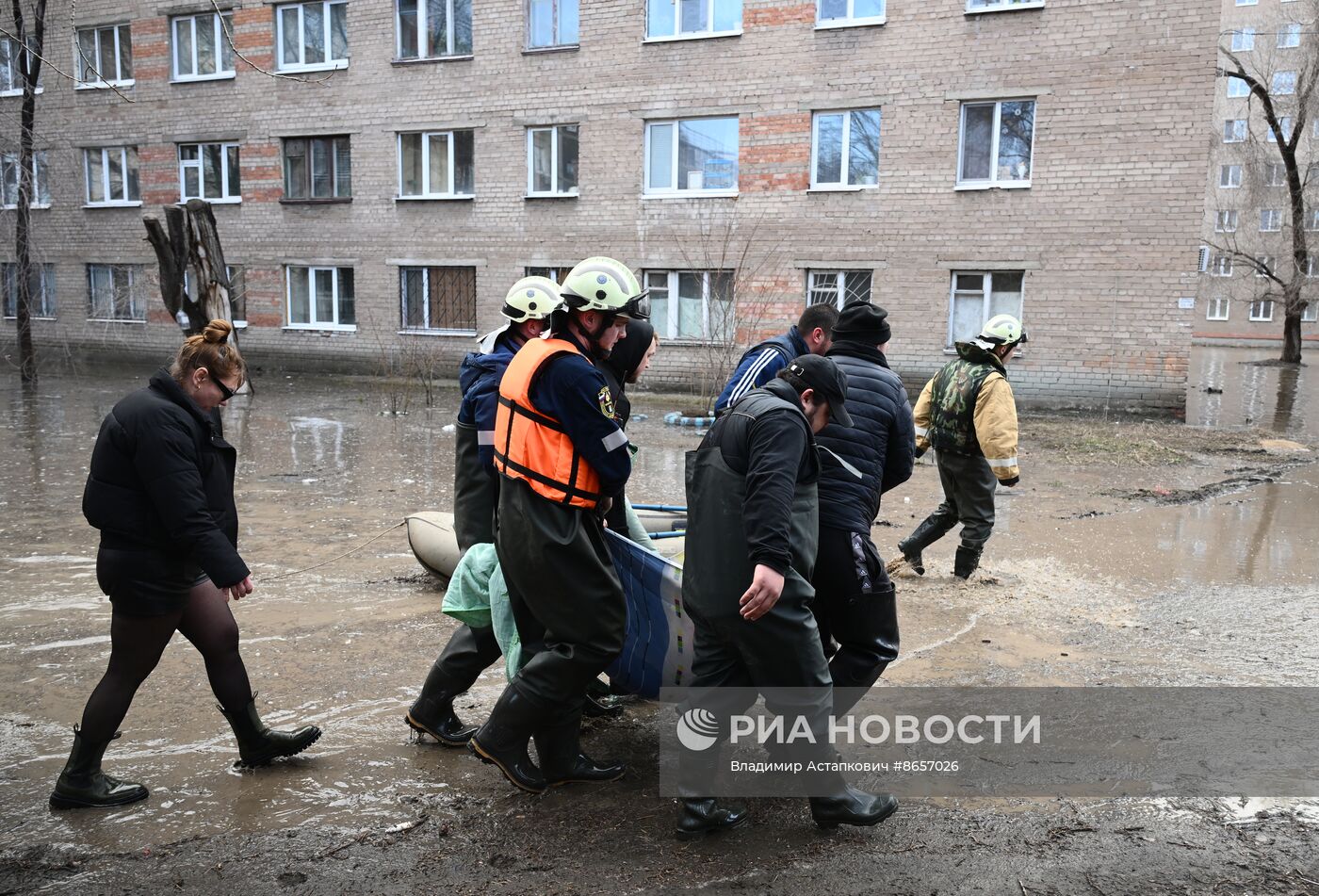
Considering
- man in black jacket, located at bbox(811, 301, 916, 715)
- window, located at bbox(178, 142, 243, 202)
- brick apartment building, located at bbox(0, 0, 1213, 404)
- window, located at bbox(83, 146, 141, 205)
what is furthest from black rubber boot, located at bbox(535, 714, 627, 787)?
window, located at bbox(83, 146, 141, 205)

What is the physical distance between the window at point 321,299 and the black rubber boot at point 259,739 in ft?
63.0

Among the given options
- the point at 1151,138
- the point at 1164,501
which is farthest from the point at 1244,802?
the point at 1151,138

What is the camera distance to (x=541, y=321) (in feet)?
15.1

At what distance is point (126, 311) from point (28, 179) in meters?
10.9

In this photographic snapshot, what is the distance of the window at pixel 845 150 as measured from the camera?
1738 cm

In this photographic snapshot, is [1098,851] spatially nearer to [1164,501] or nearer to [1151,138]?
[1164,501]

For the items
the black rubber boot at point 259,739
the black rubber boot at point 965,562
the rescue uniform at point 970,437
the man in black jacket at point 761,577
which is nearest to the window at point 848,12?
the rescue uniform at point 970,437

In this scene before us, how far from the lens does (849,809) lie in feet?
10.8

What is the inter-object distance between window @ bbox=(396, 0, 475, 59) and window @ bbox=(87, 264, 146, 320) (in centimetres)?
932

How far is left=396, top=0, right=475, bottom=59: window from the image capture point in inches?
798

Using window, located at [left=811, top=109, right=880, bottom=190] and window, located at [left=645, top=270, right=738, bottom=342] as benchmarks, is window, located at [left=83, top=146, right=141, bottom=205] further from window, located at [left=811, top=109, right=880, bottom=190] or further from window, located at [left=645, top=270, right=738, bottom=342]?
window, located at [left=811, top=109, right=880, bottom=190]

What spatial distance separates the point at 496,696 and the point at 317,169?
791 inches

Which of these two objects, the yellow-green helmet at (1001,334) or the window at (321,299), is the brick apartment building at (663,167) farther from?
the yellow-green helmet at (1001,334)

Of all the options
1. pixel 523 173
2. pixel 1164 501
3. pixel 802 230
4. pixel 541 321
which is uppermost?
pixel 523 173
